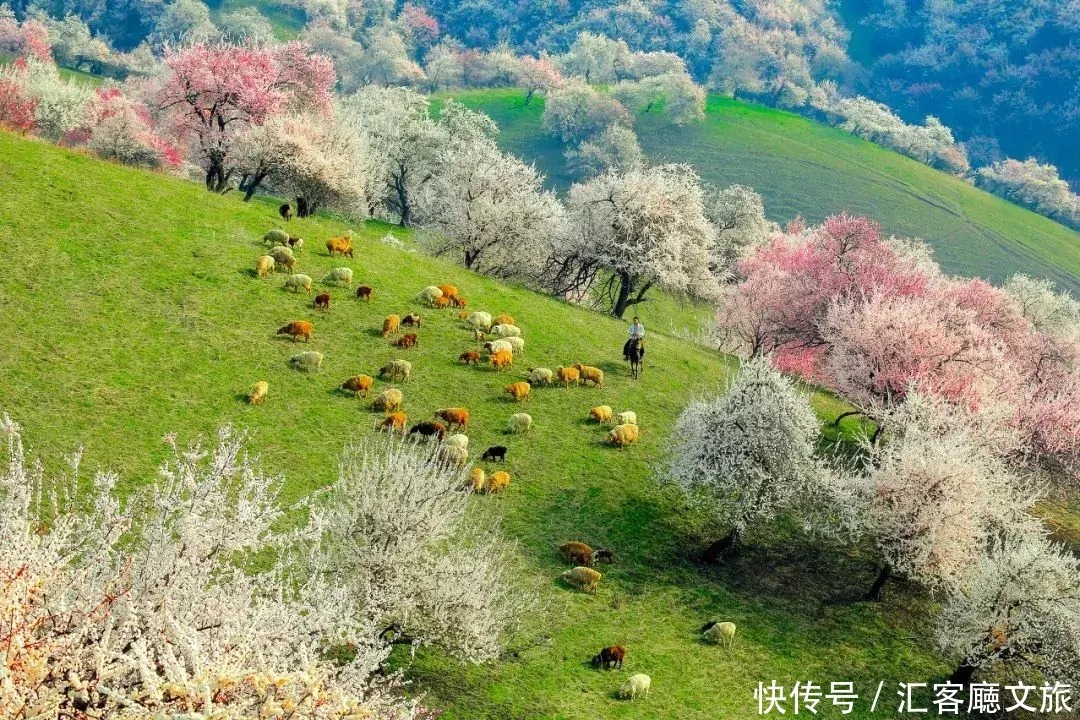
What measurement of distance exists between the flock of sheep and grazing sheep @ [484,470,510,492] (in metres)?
0.04

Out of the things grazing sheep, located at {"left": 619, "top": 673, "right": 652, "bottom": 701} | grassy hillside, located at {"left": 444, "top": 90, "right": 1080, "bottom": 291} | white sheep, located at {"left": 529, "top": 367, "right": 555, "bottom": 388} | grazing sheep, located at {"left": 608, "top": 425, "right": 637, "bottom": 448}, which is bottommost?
grazing sheep, located at {"left": 619, "top": 673, "right": 652, "bottom": 701}

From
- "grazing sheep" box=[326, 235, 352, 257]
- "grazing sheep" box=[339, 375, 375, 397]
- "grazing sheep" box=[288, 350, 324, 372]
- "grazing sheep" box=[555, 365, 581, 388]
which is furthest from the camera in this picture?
"grazing sheep" box=[326, 235, 352, 257]

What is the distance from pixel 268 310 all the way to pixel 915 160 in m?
153

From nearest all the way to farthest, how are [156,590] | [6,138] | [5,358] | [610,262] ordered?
[156,590] → [5,358] → [6,138] → [610,262]

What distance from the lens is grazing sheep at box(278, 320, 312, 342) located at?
36.7m

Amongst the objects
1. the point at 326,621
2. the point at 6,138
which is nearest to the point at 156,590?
the point at 326,621

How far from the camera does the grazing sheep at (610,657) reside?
23.2 metres

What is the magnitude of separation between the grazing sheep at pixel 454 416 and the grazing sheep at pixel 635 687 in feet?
44.3

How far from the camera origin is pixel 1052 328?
245 ft

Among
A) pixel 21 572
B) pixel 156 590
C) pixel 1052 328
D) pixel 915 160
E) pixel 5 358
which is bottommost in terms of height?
pixel 5 358

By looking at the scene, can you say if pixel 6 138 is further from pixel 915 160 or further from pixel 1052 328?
pixel 915 160

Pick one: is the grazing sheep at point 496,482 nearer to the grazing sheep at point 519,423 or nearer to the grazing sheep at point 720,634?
the grazing sheep at point 519,423

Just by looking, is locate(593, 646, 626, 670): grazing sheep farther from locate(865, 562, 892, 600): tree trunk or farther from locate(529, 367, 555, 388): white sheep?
locate(529, 367, 555, 388): white sheep

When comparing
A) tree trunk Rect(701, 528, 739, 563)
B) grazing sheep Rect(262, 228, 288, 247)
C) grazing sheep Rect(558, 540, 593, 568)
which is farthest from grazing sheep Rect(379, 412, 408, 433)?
grazing sheep Rect(262, 228, 288, 247)
